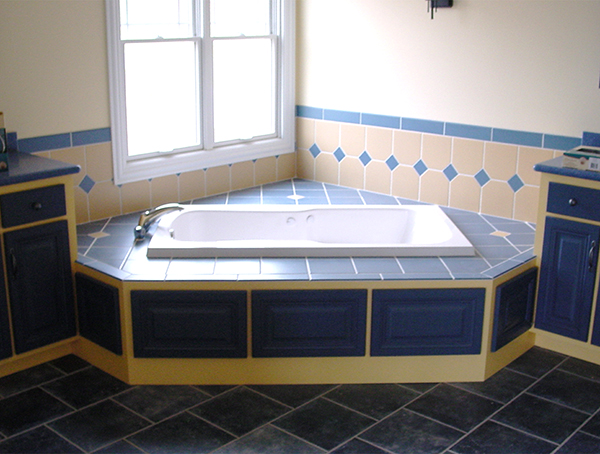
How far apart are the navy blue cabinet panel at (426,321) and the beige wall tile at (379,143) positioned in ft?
4.62

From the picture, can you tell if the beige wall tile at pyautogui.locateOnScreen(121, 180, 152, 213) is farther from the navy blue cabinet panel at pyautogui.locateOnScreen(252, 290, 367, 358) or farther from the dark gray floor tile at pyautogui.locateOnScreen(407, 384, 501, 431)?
the dark gray floor tile at pyautogui.locateOnScreen(407, 384, 501, 431)

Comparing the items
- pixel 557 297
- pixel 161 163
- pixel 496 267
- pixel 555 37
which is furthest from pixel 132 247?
pixel 555 37

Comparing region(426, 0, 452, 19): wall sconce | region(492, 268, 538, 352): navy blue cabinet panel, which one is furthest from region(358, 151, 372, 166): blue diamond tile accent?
region(492, 268, 538, 352): navy blue cabinet panel

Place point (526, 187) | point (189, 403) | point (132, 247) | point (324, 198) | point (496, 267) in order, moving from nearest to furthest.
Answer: point (189, 403), point (496, 267), point (132, 247), point (526, 187), point (324, 198)

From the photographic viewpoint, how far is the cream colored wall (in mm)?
3428

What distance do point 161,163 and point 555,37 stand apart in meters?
2.04

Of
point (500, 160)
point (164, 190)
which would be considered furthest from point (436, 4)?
point (164, 190)

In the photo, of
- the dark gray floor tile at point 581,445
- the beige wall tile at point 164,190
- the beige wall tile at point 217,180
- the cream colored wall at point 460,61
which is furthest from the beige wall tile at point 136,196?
the dark gray floor tile at point 581,445

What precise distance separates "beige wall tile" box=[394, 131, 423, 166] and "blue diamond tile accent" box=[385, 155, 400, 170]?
0.02 metres

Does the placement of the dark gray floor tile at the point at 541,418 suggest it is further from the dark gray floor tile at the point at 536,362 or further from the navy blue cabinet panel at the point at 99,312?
the navy blue cabinet panel at the point at 99,312

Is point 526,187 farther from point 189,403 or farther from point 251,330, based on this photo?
point 189,403

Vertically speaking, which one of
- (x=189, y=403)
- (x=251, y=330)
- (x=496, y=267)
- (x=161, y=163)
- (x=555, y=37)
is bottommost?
(x=189, y=403)

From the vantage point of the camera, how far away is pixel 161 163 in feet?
12.8

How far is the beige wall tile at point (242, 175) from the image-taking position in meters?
4.27
